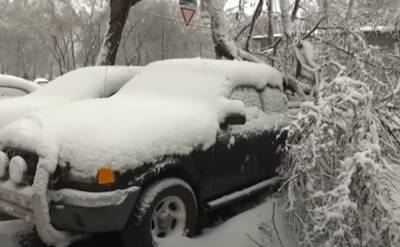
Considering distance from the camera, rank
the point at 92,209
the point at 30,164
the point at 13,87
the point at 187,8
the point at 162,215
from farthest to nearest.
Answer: the point at 187,8 → the point at 13,87 → the point at 162,215 → the point at 30,164 → the point at 92,209

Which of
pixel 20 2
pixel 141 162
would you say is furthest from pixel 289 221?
pixel 20 2

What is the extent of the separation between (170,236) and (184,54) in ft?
121

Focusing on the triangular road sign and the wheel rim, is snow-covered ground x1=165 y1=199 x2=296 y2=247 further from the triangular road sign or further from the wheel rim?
the triangular road sign

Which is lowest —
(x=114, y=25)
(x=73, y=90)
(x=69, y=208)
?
(x=69, y=208)

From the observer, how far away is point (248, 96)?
17.5 ft

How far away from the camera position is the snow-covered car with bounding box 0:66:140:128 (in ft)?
21.3

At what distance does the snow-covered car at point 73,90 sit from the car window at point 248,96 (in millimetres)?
2248

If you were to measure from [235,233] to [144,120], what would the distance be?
139cm

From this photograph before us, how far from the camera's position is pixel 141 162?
3713mm

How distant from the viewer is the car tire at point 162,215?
375 cm

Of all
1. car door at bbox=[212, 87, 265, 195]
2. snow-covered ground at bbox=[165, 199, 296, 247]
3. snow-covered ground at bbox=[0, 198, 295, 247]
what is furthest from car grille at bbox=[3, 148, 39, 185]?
car door at bbox=[212, 87, 265, 195]

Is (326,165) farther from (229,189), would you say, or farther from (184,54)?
(184,54)

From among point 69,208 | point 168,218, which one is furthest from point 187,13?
point 69,208

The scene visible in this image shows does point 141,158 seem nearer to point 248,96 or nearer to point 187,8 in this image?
point 248,96
